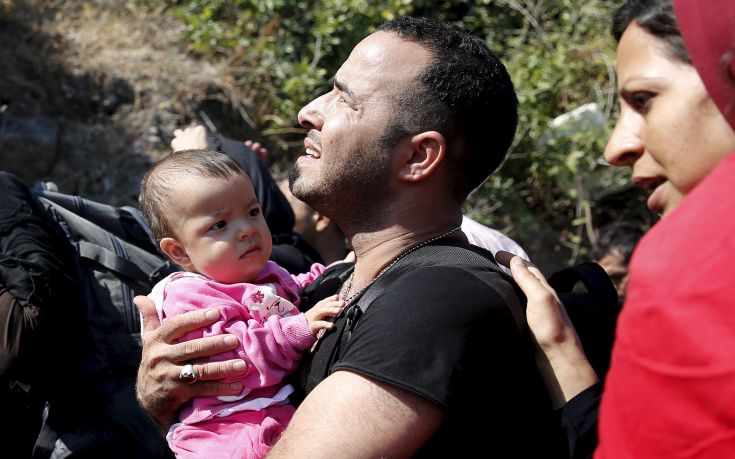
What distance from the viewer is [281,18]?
7.62 m

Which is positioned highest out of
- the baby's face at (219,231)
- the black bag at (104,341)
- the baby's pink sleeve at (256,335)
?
the baby's face at (219,231)

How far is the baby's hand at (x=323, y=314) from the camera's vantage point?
7.41 ft

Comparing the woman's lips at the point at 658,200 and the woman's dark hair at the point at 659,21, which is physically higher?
the woman's dark hair at the point at 659,21

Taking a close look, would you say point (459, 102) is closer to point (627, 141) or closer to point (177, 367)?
point (627, 141)

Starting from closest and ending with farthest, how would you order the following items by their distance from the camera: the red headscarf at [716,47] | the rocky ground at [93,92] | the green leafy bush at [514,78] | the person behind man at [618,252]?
1. the red headscarf at [716,47]
2. the person behind man at [618,252]
3. the rocky ground at [93,92]
4. the green leafy bush at [514,78]

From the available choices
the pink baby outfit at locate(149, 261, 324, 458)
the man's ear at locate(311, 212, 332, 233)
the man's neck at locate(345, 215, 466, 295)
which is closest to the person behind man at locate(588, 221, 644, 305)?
the man's ear at locate(311, 212, 332, 233)

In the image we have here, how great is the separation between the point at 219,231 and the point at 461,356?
105cm

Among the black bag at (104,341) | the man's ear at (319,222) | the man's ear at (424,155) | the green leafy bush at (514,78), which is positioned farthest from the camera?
the green leafy bush at (514,78)

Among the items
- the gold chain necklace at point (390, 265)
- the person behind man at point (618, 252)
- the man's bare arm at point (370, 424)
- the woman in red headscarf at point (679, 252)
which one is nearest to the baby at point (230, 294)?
the gold chain necklace at point (390, 265)

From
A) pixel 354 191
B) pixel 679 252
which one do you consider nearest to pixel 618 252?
pixel 354 191

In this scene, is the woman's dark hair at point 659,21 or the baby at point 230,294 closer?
the woman's dark hair at point 659,21

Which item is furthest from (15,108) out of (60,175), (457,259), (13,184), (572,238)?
(457,259)

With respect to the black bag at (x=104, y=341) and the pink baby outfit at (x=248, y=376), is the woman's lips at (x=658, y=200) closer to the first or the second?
the pink baby outfit at (x=248, y=376)

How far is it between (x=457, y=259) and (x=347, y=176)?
0.48m
